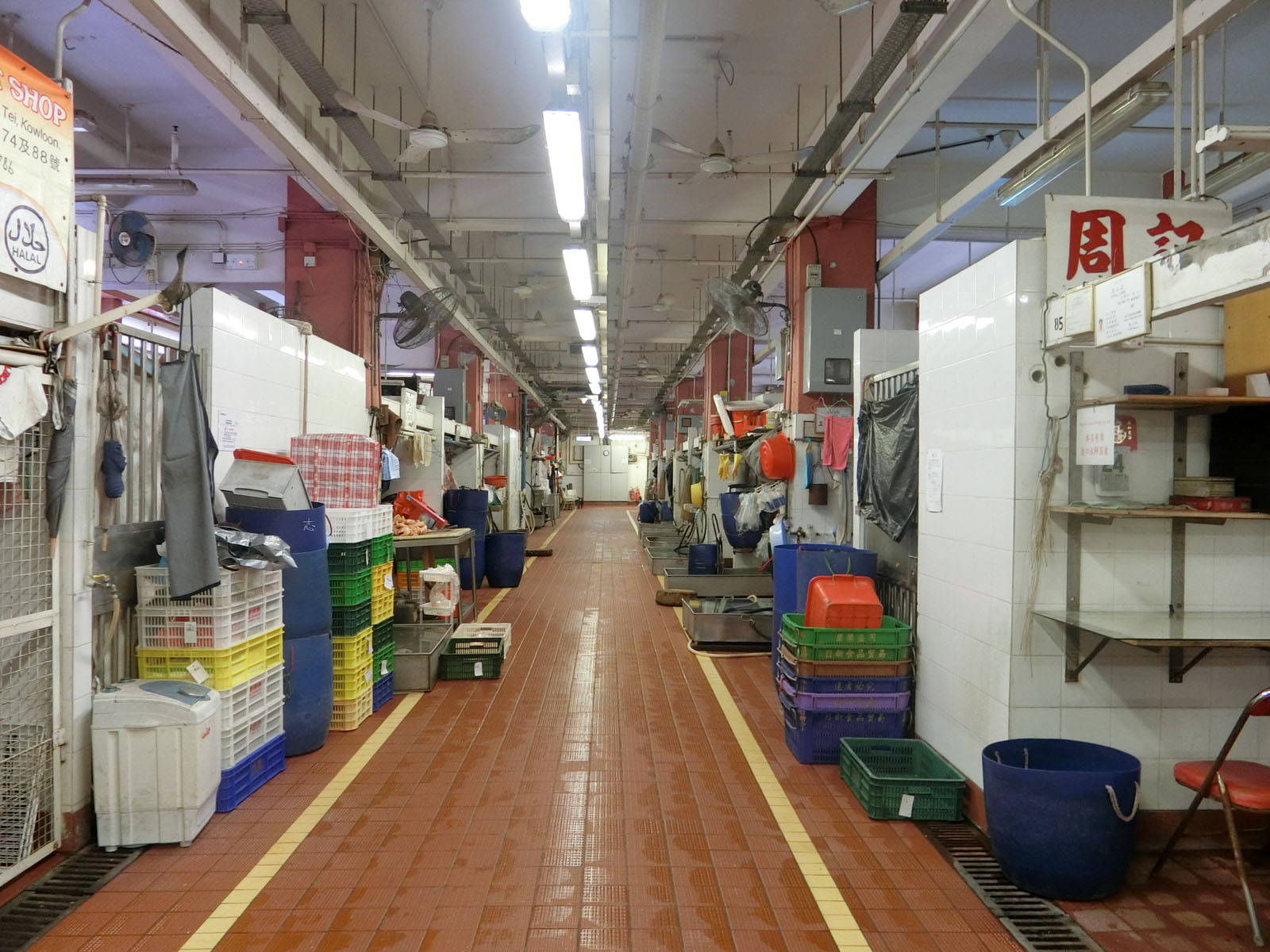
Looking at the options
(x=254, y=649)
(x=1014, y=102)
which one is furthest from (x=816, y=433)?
(x=254, y=649)

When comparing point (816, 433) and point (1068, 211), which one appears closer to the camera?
point (1068, 211)

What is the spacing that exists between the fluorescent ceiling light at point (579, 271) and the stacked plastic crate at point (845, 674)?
416cm

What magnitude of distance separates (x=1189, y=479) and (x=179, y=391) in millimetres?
4659

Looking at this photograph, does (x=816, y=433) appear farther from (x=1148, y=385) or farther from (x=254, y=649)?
(x=254, y=649)

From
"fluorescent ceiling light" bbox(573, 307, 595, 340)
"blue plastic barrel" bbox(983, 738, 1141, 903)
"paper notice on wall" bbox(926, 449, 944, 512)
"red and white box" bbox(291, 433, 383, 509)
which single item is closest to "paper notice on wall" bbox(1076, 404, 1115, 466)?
"paper notice on wall" bbox(926, 449, 944, 512)

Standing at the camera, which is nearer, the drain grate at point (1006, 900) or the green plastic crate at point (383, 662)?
the drain grate at point (1006, 900)

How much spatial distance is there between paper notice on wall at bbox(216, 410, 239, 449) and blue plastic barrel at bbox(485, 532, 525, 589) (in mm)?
6129

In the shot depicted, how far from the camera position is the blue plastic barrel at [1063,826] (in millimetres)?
2838

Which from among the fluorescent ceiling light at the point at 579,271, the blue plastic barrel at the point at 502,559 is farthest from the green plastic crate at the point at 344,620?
the blue plastic barrel at the point at 502,559

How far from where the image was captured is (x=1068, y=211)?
11.1ft

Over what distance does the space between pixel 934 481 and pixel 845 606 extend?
0.88 meters

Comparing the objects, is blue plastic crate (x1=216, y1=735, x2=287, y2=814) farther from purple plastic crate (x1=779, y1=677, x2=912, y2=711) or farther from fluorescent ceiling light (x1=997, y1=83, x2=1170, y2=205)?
fluorescent ceiling light (x1=997, y1=83, x2=1170, y2=205)

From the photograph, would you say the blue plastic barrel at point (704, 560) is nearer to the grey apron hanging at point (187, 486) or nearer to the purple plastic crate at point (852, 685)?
the purple plastic crate at point (852, 685)

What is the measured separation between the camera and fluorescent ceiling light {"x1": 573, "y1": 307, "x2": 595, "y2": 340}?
371 inches
